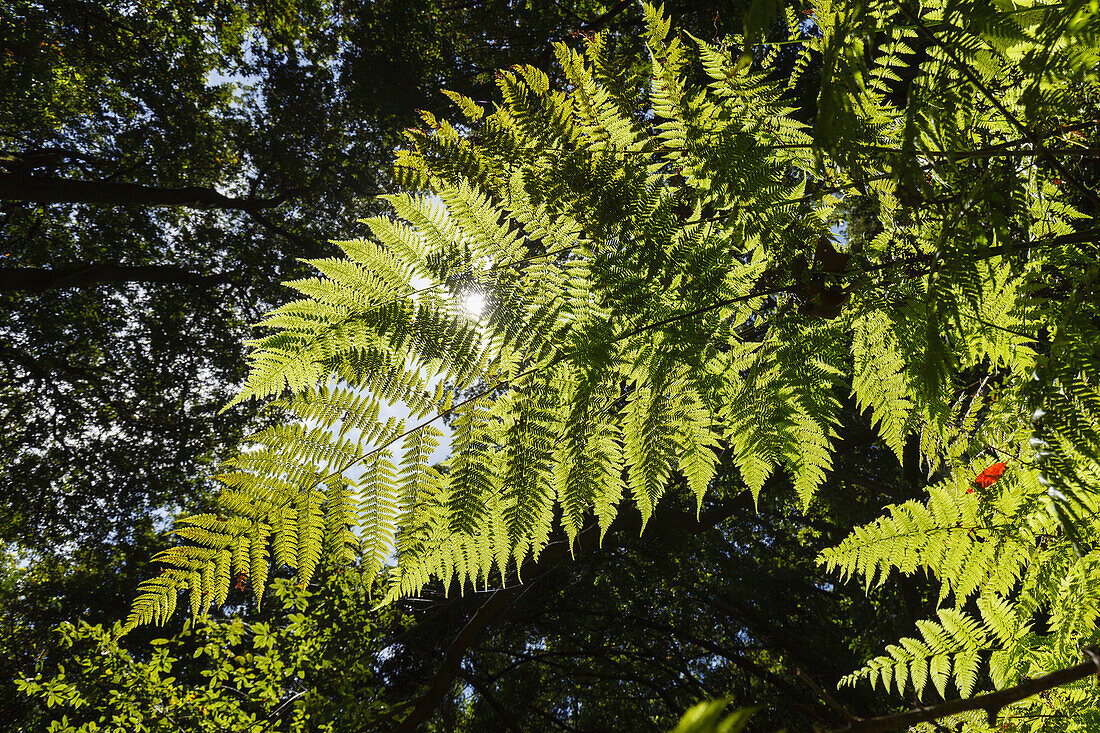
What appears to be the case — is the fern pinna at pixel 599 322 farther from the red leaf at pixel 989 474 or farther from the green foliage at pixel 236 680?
the green foliage at pixel 236 680

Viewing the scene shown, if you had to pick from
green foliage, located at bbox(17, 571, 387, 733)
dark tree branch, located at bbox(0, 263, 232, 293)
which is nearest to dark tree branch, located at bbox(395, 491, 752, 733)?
green foliage, located at bbox(17, 571, 387, 733)

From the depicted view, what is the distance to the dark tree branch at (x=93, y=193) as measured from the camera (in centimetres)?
551

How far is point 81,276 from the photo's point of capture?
6.18 metres

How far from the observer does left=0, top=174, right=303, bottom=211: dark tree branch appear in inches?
217

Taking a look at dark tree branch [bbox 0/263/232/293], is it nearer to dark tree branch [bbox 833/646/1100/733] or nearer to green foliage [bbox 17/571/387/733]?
green foliage [bbox 17/571/387/733]

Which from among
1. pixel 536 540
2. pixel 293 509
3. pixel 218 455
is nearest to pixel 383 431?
pixel 293 509

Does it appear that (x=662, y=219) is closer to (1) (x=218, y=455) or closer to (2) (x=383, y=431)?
(2) (x=383, y=431)

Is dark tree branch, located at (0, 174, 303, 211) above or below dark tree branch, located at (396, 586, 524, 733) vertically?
above

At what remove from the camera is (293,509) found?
147cm

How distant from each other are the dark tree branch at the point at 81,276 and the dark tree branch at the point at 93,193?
0.72m

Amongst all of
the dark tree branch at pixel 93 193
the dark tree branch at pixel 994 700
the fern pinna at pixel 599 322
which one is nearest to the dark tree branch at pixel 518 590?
the fern pinna at pixel 599 322

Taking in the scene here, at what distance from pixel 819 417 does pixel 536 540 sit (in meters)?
0.83

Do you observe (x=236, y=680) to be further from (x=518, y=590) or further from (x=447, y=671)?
(x=518, y=590)

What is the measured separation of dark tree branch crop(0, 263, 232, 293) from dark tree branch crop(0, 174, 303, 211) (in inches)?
28.4
